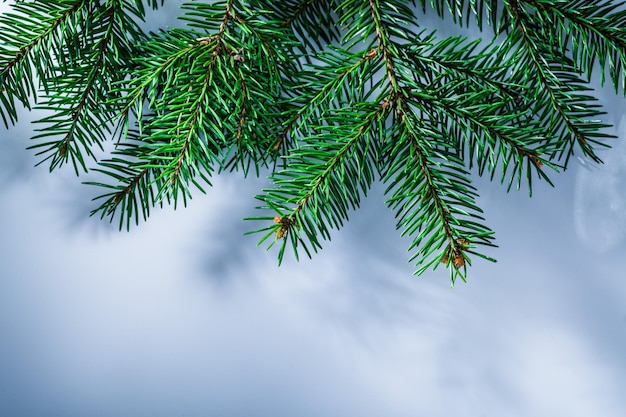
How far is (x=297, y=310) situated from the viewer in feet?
1.36

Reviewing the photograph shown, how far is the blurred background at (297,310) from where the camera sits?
41 centimetres

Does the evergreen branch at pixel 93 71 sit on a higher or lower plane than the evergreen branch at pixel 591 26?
lower

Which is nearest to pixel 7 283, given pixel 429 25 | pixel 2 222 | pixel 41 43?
pixel 2 222

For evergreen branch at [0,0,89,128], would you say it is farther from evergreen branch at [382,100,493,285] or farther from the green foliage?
evergreen branch at [382,100,493,285]

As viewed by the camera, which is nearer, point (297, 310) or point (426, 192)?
point (426, 192)

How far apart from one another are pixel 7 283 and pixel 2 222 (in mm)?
43

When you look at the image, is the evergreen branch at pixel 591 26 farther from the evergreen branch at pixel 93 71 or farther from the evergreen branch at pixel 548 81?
the evergreen branch at pixel 93 71

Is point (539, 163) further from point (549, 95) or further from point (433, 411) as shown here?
point (433, 411)

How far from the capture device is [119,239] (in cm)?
42

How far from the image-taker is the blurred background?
1.33 ft

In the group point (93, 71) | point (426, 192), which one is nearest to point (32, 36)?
point (93, 71)

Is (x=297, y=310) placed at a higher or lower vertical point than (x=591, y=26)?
lower

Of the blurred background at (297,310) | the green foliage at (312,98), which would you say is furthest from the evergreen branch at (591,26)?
the blurred background at (297,310)

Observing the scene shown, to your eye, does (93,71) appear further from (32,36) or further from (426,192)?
(426,192)
